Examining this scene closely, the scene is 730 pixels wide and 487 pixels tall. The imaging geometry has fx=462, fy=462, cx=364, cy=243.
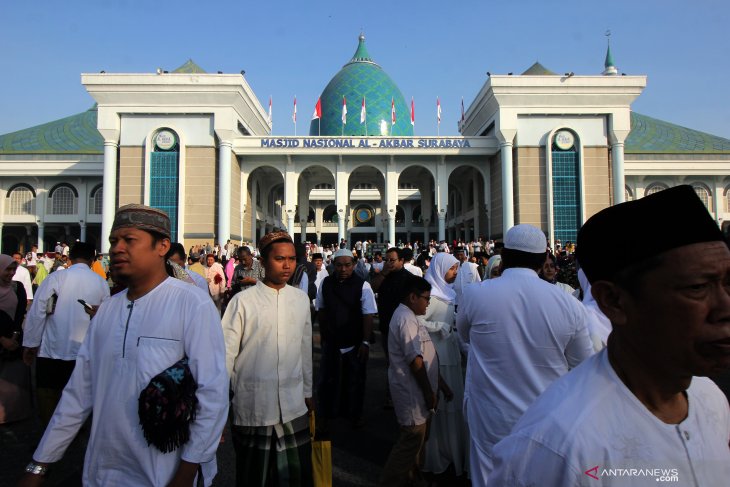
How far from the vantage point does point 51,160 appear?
2873 cm

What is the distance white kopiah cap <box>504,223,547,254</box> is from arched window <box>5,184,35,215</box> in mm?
34235

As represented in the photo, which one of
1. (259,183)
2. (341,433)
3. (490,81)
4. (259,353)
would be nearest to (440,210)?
(490,81)

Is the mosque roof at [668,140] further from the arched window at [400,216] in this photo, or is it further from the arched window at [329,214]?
the arched window at [329,214]

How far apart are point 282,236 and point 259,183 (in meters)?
27.3

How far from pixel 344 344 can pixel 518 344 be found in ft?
8.54

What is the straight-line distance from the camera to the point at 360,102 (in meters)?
34.4

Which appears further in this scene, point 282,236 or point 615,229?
point 282,236

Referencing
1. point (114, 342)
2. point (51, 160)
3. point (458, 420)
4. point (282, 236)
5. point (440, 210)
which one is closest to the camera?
point (114, 342)

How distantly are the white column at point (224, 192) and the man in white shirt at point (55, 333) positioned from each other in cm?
1876

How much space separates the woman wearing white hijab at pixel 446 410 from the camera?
146 inches

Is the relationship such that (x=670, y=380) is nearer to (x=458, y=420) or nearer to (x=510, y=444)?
(x=510, y=444)

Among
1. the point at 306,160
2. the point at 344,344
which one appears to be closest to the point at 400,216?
the point at 306,160

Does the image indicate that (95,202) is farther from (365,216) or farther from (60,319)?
(60,319)

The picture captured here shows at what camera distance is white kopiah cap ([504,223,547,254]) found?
2.54 m
